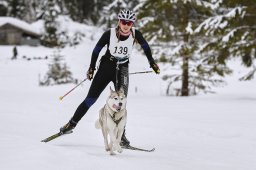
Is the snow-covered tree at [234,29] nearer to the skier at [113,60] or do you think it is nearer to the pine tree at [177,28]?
the pine tree at [177,28]

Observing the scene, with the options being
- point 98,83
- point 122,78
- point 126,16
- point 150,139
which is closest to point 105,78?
point 98,83

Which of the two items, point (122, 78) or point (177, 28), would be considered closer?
point (122, 78)

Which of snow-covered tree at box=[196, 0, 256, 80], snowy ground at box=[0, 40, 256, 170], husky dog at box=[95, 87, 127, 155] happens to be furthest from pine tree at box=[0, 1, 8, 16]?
husky dog at box=[95, 87, 127, 155]

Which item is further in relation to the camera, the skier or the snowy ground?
the skier

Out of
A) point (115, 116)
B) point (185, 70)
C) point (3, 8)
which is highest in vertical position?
point (3, 8)

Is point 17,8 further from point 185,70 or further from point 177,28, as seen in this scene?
point 185,70

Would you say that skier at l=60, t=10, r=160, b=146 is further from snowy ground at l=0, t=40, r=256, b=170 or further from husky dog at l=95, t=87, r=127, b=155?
snowy ground at l=0, t=40, r=256, b=170

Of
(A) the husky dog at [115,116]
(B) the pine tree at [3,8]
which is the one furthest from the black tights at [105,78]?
(B) the pine tree at [3,8]

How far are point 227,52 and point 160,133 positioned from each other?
899cm

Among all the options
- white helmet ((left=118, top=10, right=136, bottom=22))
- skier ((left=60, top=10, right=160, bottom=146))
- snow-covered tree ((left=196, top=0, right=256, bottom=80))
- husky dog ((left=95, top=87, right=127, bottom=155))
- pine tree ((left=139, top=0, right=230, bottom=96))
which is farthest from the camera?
pine tree ((left=139, top=0, right=230, bottom=96))

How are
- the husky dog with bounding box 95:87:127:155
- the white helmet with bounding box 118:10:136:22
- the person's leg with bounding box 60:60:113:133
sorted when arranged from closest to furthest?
the husky dog with bounding box 95:87:127:155 → the white helmet with bounding box 118:10:136:22 → the person's leg with bounding box 60:60:113:133

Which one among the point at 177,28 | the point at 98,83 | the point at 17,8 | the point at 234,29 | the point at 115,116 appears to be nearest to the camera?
the point at 115,116

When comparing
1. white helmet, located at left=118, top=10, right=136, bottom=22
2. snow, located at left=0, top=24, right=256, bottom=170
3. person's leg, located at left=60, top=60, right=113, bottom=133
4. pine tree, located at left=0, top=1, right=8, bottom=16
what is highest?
pine tree, located at left=0, top=1, right=8, bottom=16

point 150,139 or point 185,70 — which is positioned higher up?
point 185,70
